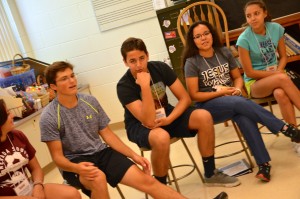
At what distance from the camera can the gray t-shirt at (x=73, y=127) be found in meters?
2.15

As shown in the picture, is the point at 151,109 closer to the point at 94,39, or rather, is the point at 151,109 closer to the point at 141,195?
the point at 141,195

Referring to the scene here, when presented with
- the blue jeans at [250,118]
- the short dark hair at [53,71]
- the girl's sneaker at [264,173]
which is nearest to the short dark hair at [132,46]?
the short dark hair at [53,71]

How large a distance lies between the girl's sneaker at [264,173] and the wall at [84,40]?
7.74ft

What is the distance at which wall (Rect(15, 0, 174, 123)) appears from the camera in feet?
15.0

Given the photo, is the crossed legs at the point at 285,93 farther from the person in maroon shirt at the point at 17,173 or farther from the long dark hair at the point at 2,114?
the long dark hair at the point at 2,114

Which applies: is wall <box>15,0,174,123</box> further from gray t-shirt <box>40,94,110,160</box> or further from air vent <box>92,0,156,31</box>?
gray t-shirt <box>40,94,110,160</box>

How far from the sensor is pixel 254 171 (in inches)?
103

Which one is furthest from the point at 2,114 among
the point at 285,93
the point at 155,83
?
the point at 285,93

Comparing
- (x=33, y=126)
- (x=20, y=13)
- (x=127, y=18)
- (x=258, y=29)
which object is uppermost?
(x=20, y=13)

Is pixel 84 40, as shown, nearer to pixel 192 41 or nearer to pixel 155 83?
pixel 192 41

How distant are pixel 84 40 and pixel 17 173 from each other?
2918 millimetres

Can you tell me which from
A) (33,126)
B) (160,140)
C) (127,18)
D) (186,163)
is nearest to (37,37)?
(127,18)

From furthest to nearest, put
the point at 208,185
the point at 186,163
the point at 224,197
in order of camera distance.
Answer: the point at 186,163, the point at 208,185, the point at 224,197

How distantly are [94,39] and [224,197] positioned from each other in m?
2.99
